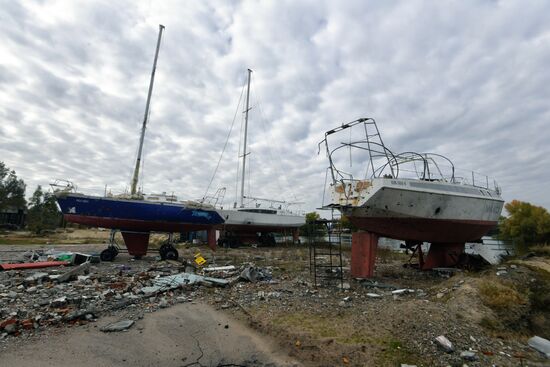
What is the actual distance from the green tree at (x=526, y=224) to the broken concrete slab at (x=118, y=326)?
103 ft

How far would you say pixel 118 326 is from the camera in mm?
5273

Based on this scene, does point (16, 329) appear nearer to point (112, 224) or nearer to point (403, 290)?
point (403, 290)

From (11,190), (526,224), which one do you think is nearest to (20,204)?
(11,190)

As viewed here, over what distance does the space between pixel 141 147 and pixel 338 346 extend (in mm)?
15593

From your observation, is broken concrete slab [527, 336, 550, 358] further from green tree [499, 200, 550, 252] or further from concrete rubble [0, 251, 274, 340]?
green tree [499, 200, 550, 252]

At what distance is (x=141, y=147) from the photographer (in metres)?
17.0

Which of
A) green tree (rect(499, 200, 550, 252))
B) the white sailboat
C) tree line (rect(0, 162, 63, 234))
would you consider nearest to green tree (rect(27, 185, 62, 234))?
tree line (rect(0, 162, 63, 234))

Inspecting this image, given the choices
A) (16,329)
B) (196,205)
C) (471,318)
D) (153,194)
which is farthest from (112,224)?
(471,318)

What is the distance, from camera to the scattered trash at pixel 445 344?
14.6 ft

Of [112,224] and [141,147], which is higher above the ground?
[141,147]

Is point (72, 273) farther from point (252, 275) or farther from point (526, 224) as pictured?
point (526, 224)

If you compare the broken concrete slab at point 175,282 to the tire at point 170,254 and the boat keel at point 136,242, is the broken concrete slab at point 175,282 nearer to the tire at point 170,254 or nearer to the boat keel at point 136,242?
the tire at point 170,254

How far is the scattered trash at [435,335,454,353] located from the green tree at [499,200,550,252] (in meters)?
28.5

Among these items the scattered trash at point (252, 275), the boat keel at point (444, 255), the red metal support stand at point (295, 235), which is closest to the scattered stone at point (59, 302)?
the scattered trash at point (252, 275)
